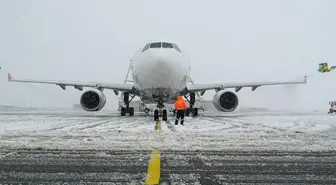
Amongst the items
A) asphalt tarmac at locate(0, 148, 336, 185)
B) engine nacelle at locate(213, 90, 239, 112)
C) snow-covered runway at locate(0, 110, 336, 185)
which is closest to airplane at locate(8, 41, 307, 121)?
engine nacelle at locate(213, 90, 239, 112)

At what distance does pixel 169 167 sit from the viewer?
3867 mm

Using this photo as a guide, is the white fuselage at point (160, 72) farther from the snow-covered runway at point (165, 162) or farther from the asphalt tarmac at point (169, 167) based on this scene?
the asphalt tarmac at point (169, 167)

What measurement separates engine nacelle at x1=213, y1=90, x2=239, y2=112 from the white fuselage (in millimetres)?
2513

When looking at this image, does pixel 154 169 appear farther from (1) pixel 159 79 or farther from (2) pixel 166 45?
(2) pixel 166 45

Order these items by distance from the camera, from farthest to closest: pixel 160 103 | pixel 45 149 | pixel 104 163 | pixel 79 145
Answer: pixel 160 103 → pixel 79 145 → pixel 45 149 → pixel 104 163

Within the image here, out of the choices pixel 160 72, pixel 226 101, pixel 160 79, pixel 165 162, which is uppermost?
pixel 160 72

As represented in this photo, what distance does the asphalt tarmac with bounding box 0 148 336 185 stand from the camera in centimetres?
326

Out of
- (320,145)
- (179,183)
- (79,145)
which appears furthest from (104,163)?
(320,145)

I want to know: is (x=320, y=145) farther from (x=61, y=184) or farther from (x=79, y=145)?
(x=61, y=184)

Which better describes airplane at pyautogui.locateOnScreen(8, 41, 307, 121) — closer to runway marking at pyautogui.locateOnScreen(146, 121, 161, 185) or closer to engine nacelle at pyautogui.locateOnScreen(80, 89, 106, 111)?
engine nacelle at pyautogui.locateOnScreen(80, 89, 106, 111)

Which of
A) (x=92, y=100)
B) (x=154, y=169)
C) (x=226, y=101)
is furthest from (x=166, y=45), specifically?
(x=154, y=169)

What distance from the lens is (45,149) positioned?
525cm

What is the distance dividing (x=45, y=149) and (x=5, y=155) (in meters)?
0.66

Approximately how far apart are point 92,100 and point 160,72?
16.6 ft
